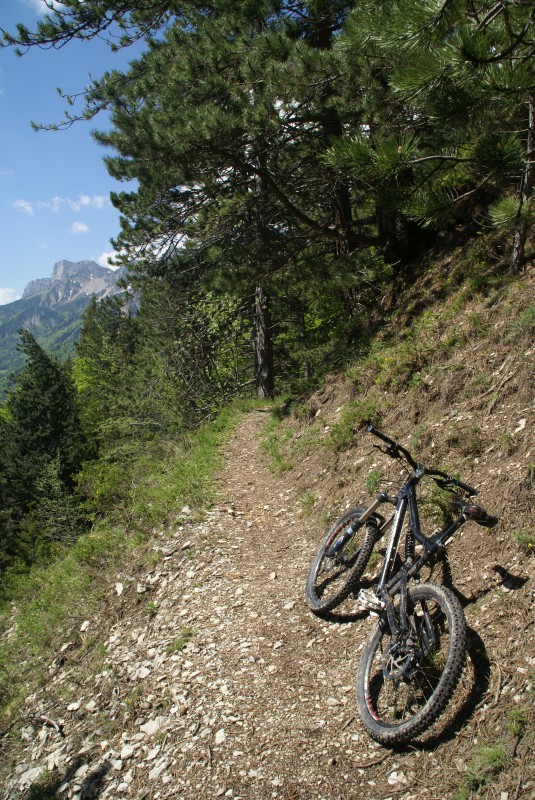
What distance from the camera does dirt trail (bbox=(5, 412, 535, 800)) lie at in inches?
148

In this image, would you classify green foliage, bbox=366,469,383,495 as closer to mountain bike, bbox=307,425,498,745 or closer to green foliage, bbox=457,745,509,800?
mountain bike, bbox=307,425,498,745

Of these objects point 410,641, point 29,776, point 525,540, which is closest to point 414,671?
point 410,641

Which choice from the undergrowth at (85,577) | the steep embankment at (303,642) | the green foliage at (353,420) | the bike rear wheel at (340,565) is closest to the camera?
the steep embankment at (303,642)

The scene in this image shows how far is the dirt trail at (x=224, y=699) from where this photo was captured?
3771 mm

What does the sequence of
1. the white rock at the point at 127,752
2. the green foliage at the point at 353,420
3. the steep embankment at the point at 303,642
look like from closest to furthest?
the steep embankment at the point at 303,642 → the white rock at the point at 127,752 → the green foliage at the point at 353,420

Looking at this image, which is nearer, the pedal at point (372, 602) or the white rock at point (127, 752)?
the pedal at point (372, 602)

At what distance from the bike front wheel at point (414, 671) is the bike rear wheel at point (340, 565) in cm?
108

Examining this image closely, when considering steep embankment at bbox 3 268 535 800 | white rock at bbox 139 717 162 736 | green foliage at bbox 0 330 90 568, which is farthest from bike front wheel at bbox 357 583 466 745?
green foliage at bbox 0 330 90 568

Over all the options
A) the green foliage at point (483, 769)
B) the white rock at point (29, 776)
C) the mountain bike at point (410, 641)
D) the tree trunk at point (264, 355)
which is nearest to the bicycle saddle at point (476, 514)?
the mountain bike at point (410, 641)

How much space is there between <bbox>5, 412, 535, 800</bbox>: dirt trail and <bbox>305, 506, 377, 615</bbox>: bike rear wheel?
0.80 ft

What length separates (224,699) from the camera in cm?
478

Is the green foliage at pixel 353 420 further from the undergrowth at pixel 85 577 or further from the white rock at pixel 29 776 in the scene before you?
the white rock at pixel 29 776

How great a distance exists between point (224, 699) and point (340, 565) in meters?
1.81

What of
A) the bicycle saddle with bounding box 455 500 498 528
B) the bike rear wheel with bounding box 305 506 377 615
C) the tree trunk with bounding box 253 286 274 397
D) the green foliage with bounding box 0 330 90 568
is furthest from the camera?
the green foliage with bounding box 0 330 90 568
